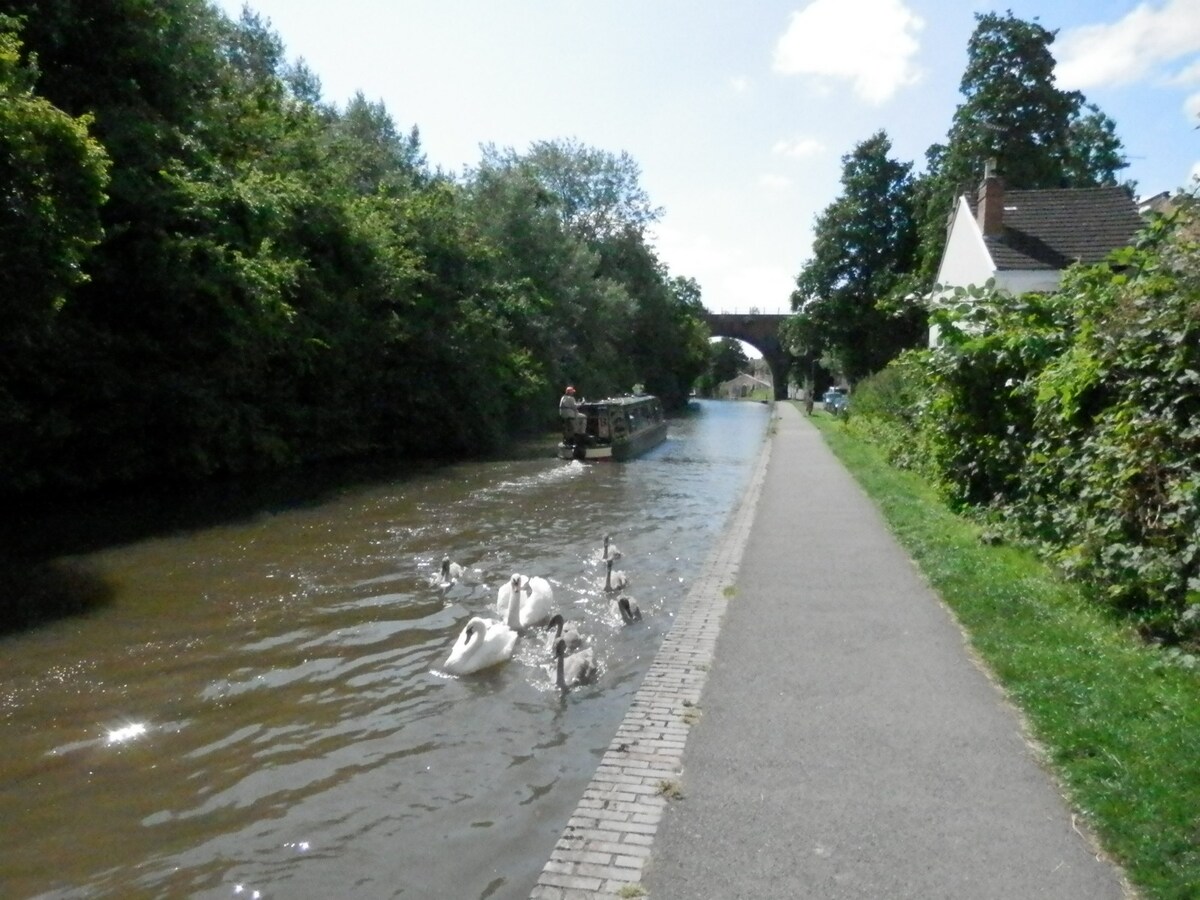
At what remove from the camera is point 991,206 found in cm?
2753

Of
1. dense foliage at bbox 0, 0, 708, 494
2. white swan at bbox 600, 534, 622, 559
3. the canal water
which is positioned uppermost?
dense foliage at bbox 0, 0, 708, 494

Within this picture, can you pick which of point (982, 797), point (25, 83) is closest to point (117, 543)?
point (25, 83)

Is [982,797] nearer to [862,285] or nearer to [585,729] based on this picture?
[585,729]

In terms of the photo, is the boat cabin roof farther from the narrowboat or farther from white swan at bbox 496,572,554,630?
white swan at bbox 496,572,554,630

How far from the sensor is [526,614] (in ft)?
31.1

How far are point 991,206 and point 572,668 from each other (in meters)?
23.8

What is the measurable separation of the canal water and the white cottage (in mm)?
16540

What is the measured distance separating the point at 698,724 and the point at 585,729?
1040mm

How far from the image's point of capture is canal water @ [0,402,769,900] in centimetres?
509

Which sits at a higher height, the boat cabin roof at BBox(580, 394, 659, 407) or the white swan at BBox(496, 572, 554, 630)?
the boat cabin roof at BBox(580, 394, 659, 407)

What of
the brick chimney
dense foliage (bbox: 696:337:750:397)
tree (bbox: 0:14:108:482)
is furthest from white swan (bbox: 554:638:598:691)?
dense foliage (bbox: 696:337:750:397)

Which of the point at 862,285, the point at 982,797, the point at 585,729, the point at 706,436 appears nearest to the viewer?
the point at 982,797

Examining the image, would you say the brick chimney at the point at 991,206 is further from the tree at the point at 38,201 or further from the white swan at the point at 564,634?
the white swan at the point at 564,634

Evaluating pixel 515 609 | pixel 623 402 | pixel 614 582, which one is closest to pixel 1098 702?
pixel 515 609
